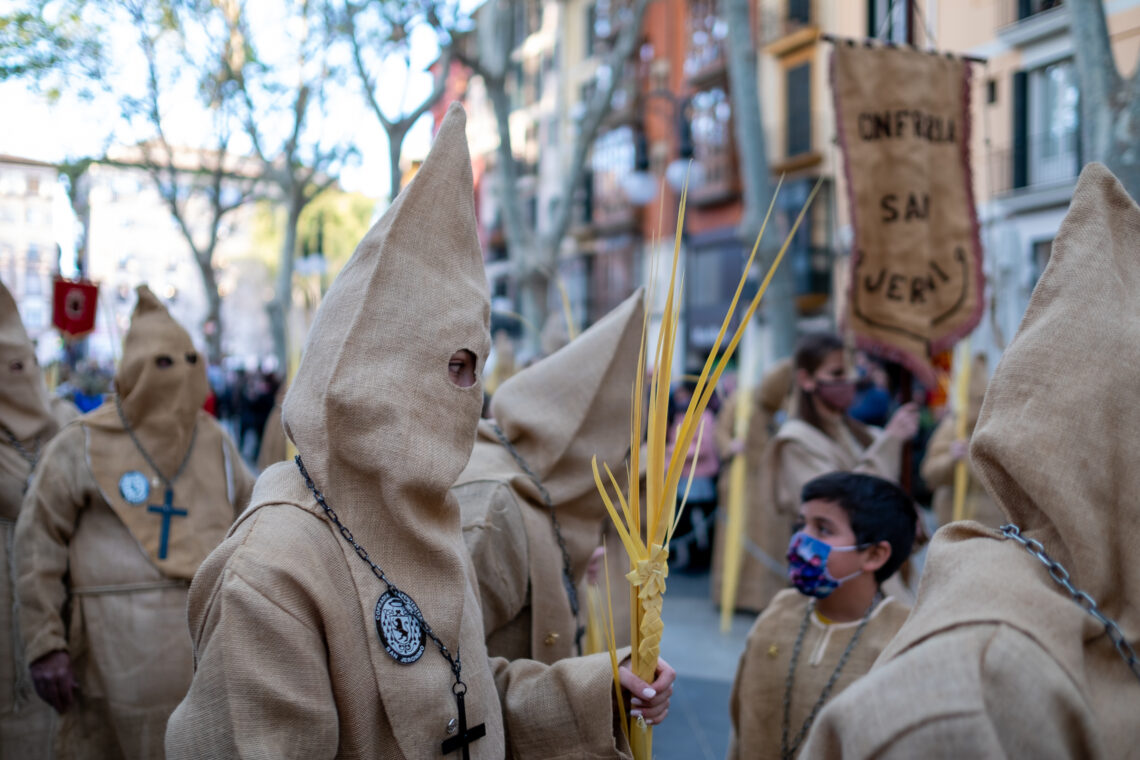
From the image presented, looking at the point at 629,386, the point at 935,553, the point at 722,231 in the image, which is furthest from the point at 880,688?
the point at 722,231

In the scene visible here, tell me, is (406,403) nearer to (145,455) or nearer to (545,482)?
(545,482)

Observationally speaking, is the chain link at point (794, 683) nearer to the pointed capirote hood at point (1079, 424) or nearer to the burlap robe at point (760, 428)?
the pointed capirote hood at point (1079, 424)

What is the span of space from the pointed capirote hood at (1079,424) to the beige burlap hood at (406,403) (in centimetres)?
107

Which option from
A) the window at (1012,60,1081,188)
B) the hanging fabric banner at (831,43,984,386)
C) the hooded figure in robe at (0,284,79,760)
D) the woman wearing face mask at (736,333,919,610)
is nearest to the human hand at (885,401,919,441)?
the woman wearing face mask at (736,333,919,610)

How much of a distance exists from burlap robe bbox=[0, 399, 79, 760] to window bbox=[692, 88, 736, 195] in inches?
905

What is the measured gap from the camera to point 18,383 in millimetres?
4512

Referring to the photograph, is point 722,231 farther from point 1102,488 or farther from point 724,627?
point 1102,488

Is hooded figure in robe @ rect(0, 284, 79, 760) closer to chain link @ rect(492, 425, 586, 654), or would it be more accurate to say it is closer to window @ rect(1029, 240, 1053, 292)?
chain link @ rect(492, 425, 586, 654)

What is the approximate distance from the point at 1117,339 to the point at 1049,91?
18370mm

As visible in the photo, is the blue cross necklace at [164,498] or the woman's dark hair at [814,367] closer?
the blue cross necklace at [164,498]

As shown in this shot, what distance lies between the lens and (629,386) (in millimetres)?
3273

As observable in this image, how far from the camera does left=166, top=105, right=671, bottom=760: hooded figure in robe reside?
5.85 ft

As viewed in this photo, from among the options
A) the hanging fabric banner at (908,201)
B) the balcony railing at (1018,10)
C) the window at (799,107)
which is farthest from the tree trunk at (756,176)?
the window at (799,107)

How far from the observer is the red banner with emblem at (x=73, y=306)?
725 cm
